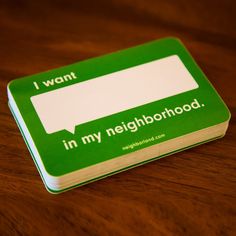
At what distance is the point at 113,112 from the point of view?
2.61 feet

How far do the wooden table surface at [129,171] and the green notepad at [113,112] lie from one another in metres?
0.02

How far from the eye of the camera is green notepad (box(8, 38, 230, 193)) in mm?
753

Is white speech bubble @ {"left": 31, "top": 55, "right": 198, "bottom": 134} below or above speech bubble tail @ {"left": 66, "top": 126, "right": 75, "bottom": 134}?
above

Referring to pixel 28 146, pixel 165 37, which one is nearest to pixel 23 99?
pixel 28 146

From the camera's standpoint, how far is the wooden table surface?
2.44 ft

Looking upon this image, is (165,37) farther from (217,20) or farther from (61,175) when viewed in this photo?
(61,175)

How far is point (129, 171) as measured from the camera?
2.60 feet

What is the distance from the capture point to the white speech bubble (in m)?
0.79

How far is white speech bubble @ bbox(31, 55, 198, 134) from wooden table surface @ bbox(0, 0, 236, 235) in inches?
2.8

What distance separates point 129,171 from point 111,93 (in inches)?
4.9

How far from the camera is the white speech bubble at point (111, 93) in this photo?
787mm

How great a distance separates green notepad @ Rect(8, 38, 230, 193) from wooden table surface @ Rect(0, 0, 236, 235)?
2 centimetres

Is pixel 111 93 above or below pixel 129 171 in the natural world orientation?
above

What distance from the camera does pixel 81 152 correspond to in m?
0.75
